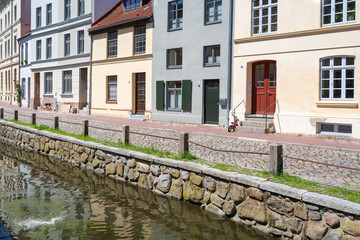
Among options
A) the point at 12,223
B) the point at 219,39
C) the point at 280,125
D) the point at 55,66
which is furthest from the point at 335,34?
the point at 55,66

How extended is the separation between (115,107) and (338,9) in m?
14.1

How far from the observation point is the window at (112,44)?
23.1 m

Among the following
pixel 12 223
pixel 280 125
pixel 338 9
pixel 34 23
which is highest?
pixel 34 23

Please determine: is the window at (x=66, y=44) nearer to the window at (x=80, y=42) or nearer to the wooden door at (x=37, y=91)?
the window at (x=80, y=42)

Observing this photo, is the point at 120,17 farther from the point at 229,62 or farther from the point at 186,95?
the point at 229,62

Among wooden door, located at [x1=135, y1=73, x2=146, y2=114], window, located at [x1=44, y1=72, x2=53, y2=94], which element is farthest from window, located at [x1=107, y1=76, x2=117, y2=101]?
window, located at [x1=44, y1=72, x2=53, y2=94]

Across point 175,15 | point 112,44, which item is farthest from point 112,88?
point 175,15

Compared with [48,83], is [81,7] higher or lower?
higher

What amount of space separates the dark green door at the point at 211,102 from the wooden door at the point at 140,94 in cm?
482

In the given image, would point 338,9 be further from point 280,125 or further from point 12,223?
point 12,223

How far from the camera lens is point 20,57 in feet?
115

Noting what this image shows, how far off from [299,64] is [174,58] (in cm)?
740

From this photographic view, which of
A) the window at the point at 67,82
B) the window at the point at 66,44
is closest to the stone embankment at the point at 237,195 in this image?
the window at the point at 67,82

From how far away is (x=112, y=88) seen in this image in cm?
2344
